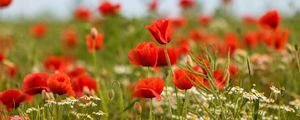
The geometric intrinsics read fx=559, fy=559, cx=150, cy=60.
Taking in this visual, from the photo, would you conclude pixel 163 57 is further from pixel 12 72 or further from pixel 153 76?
pixel 12 72

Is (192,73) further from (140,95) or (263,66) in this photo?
(263,66)

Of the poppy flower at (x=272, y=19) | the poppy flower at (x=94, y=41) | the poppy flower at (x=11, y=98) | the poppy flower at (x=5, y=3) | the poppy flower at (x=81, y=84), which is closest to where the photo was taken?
the poppy flower at (x=11, y=98)

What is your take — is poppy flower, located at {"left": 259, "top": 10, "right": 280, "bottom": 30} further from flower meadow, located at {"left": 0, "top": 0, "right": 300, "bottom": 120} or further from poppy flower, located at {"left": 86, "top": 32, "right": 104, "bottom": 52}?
poppy flower, located at {"left": 86, "top": 32, "right": 104, "bottom": 52}

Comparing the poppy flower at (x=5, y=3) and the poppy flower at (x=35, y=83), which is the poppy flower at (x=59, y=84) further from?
the poppy flower at (x=5, y=3)

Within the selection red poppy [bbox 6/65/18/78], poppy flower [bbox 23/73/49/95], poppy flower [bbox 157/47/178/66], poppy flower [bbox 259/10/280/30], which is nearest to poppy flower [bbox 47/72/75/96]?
poppy flower [bbox 23/73/49/95]

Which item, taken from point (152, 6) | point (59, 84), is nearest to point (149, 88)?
point (59, 84)

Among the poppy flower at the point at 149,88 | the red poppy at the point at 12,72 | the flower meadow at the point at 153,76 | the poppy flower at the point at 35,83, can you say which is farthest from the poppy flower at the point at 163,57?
the red poppy at the point at 12,72

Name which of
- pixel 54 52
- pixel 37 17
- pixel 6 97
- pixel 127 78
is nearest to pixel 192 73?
pixel 6 97

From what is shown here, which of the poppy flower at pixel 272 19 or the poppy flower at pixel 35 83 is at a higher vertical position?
the poppy flower at pixel 272 19
